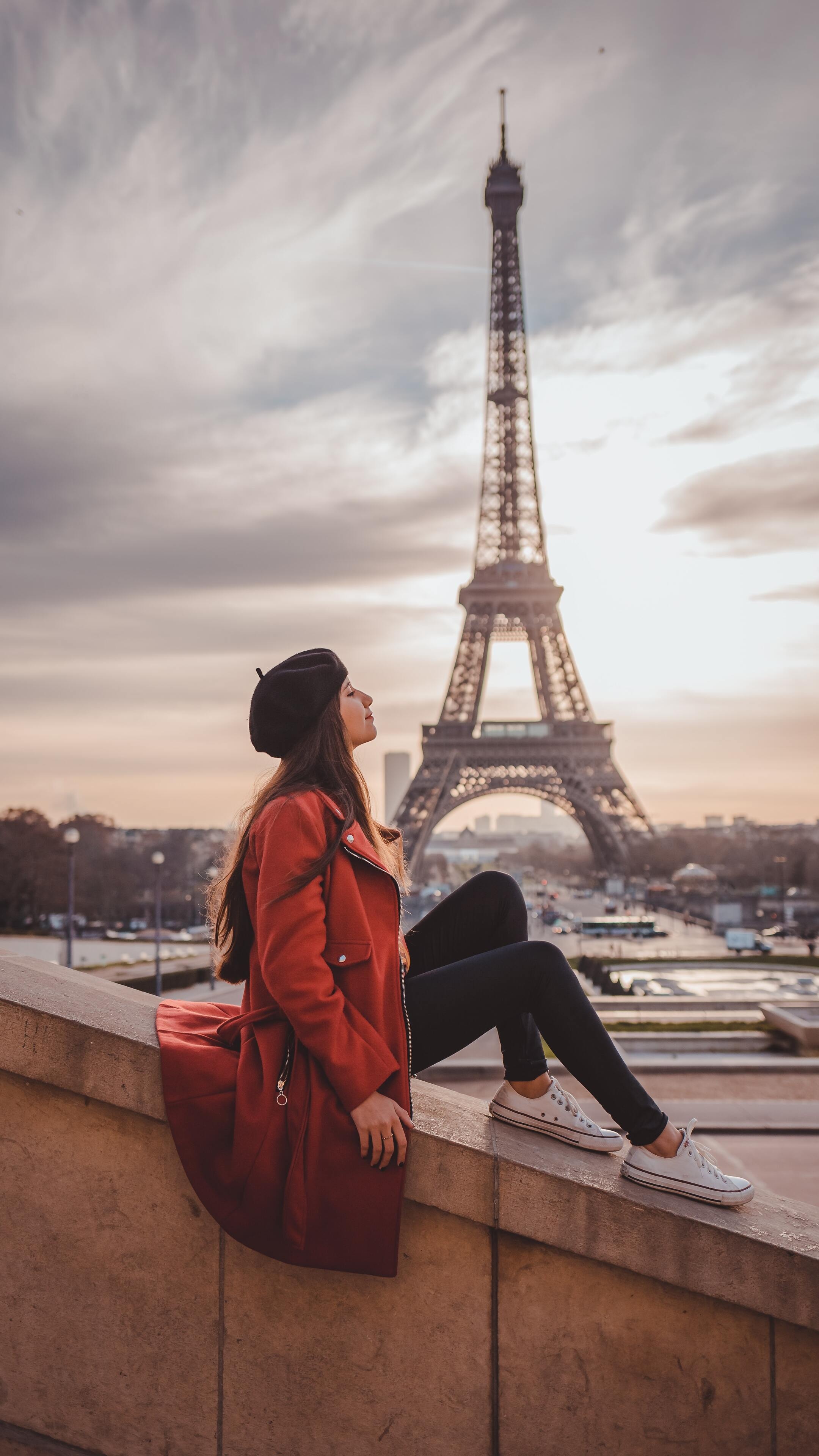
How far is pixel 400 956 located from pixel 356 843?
30 centimetres

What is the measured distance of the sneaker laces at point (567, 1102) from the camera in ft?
9.71

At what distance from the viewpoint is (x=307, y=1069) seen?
8.04 feet

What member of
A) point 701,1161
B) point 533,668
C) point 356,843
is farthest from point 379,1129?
point 533,668

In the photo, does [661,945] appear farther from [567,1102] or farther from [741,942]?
[567,1102]

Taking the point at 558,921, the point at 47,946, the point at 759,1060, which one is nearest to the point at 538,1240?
the point at 759,1060

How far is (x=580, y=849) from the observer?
462ft

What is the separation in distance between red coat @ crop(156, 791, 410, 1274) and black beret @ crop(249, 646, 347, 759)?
0.29m

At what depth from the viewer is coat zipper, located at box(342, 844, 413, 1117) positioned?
2562mm

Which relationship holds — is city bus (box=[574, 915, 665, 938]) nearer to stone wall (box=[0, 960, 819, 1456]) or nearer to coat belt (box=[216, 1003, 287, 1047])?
stone wall (box=[0, 960, 819, 1456])

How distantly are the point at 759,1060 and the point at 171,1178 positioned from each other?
33.6ft

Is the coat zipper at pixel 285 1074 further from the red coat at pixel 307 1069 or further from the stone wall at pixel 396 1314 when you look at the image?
the stone wall at pixel 396 1314

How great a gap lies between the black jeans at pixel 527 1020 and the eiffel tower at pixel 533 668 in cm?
4149

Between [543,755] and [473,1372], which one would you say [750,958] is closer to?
[543,755]

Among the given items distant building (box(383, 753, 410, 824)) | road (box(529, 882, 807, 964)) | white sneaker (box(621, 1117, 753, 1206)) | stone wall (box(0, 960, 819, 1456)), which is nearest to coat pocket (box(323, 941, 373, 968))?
stone wall (box(0, 960, 819, 1456))
